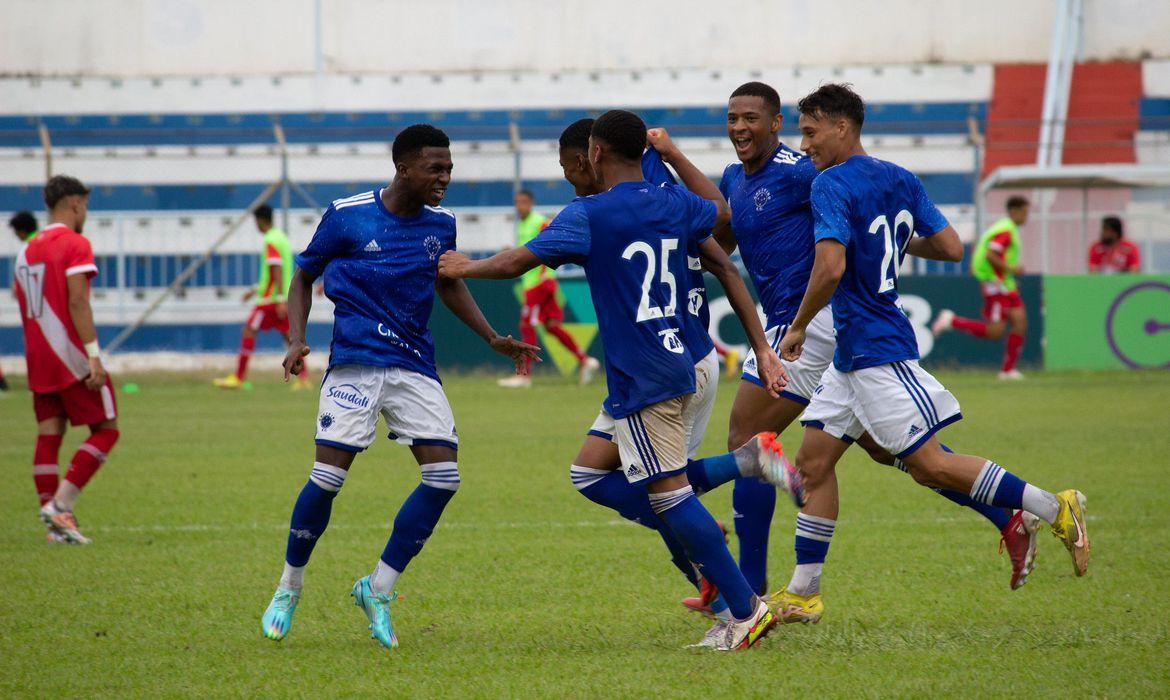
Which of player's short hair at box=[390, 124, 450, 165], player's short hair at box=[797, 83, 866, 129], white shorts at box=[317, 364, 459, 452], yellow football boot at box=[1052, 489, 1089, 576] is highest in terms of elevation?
player's short hair at box=[797, 83, 866, 129]

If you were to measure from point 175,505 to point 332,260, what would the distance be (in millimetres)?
3897

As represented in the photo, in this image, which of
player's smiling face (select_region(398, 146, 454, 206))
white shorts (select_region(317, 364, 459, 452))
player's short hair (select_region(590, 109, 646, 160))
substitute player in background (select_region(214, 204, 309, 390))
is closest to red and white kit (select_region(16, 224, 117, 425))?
white shorts (select_region(317, 364, 459, 452))

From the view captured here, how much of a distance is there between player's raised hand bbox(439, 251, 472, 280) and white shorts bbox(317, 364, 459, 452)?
0.66 metres

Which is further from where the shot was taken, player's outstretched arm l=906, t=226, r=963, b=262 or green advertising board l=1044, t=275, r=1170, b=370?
green advertising board l=1044, t=275, r=1170, b=370

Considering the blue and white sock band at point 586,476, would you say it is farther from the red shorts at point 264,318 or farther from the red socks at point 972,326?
the red socks at point 972,326

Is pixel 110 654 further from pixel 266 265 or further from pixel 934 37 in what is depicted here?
pixel 934 37

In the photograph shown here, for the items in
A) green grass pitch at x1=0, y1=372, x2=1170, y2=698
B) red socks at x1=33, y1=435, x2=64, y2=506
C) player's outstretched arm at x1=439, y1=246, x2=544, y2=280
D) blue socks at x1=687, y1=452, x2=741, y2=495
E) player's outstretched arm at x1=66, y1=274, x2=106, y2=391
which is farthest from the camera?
red socks at x1=33, y1=435, x2=64, y2=506

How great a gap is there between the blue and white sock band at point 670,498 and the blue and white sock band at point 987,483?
1.17 meters

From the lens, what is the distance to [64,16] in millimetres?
34625

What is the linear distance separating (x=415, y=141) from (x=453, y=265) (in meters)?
0.74

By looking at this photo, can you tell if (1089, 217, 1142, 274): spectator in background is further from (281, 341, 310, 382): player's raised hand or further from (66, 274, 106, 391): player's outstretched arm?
(281, 341, 310, 382): player's raised hand

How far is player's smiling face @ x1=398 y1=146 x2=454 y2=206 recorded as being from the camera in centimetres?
556

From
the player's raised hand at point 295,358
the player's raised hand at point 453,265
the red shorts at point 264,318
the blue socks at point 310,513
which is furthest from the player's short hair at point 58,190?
the red shorts at point 264,318

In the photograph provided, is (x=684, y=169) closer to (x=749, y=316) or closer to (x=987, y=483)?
(x=749, y=316)
